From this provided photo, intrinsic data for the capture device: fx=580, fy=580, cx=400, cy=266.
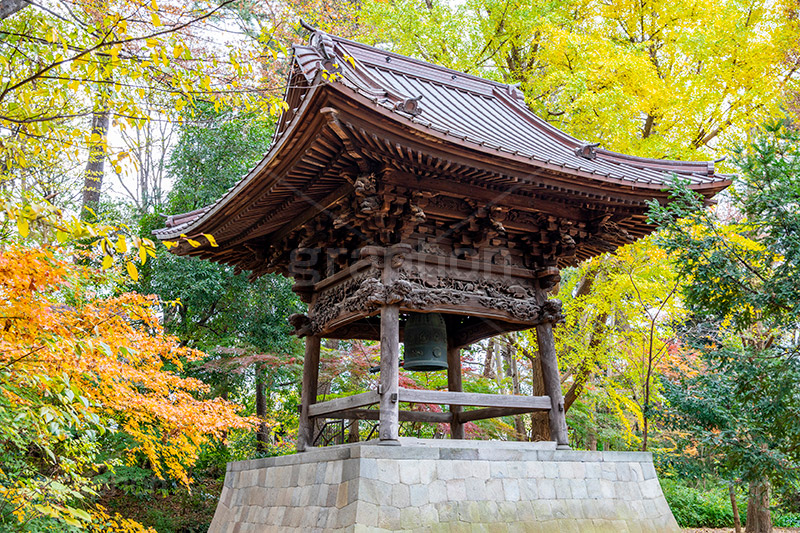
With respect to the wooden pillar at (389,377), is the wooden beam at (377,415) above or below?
below

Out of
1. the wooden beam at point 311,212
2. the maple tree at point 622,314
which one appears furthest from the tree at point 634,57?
the wooden beam at point 311,212

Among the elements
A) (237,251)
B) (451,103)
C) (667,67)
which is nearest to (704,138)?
(667,67)

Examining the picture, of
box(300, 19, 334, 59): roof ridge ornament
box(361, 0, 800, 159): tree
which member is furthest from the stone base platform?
box(361, 0, 800, 159): tree

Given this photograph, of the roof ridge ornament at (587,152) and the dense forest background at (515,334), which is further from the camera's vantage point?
the roof ridge ornament at (587,152)

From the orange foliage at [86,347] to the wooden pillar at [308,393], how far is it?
1416mm

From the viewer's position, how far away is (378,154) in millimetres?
4961

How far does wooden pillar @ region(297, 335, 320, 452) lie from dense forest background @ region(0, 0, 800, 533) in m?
1.51

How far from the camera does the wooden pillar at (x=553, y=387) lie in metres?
5.89

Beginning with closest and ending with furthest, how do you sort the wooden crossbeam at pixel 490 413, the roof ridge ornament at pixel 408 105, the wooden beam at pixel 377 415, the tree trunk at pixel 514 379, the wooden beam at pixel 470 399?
the roof ridge ornament at pixel 408 105 → the wooden beam at pixel 470 399 → the wooden crossbeam at pixel 490 413 → the wooden beam at pixel 377 415 → the tree trunk at pixel 514 379

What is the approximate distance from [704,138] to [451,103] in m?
5.41

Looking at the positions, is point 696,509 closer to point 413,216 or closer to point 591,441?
point 591,441

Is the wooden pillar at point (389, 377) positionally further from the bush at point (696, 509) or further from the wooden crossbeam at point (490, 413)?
the bush at point (696, 509)

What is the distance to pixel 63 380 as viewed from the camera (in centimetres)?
331

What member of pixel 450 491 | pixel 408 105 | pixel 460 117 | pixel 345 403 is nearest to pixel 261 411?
pixel 345 403
